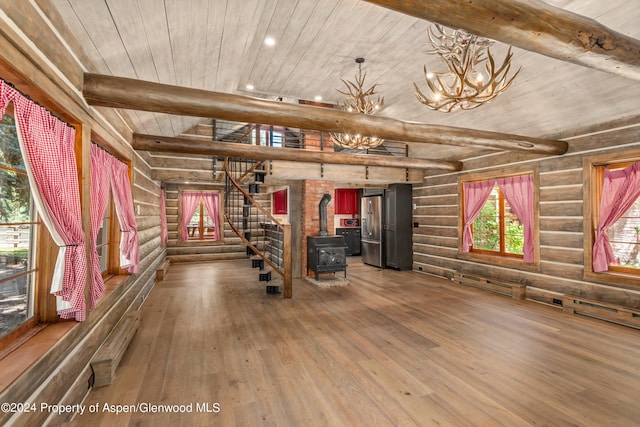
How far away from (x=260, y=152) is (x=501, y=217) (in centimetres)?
481

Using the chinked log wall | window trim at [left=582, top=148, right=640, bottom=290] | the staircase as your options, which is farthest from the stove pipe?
window trim at [left=582, top=148, right=640, bottom=290]

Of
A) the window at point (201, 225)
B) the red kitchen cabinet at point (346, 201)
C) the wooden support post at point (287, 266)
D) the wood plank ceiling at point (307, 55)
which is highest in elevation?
the wood plank ceiling at point (307, 55)

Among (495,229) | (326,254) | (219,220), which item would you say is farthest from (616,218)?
(219,220)

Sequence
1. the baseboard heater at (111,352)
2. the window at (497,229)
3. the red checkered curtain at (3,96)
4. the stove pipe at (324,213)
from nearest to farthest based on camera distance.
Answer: the red checkered curtain at (3,96) < the baseboard heater at (111,352) < the window at (497,229) < the stove pipe at (324,213)

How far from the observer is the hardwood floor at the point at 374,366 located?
7.24ft

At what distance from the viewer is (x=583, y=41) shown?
2.00 metres

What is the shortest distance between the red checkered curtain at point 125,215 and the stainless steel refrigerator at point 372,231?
5.84 m

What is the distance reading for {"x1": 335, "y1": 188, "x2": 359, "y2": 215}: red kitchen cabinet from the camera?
1105 cm

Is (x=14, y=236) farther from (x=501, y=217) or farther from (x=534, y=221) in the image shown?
(x=501, y=217)

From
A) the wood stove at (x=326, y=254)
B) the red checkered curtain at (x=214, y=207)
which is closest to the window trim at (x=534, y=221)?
the wood stove at (x=326, y=254)

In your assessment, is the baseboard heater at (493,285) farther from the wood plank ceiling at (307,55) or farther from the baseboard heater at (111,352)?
the baseboard heater at (111,352)

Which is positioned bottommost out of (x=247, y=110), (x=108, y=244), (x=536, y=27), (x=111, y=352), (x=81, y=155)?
(x=111, y=352)

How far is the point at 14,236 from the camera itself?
2.04 metres

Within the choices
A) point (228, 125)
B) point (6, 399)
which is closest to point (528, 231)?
point (6, 399)
